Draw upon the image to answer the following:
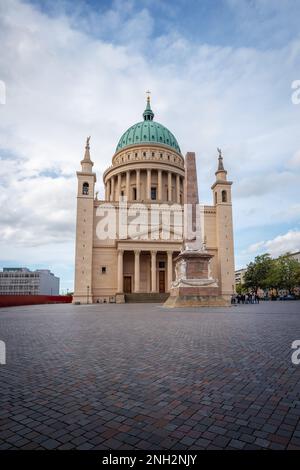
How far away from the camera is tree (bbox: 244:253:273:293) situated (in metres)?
72.4

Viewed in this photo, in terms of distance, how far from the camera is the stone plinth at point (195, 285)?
84.7ft

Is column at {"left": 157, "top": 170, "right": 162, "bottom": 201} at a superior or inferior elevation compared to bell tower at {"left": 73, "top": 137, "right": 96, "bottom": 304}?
superior

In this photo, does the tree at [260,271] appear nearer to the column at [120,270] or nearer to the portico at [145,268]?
the portico at [145,268]

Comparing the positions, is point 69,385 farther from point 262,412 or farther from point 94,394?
point 262,412

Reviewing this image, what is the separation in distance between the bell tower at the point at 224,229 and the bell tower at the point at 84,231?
23.3 meters

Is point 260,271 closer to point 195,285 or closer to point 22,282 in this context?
point 195,285

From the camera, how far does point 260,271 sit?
7281 centimetres

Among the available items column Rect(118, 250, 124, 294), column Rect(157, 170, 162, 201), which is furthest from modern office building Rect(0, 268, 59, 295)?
column Rect(118, 250, 124, 294)

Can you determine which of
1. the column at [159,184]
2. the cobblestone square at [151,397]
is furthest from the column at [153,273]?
the cobblestone square at [151,397]

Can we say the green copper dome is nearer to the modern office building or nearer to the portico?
the portico

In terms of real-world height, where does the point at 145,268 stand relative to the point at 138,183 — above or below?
below

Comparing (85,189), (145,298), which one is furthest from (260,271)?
(85,189)

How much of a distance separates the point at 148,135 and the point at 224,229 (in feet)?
103

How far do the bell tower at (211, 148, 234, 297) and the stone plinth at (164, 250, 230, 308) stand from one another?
28.3m
